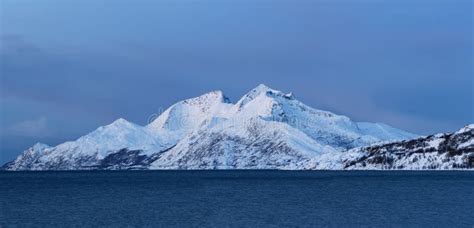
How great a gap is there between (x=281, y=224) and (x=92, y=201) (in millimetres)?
58006

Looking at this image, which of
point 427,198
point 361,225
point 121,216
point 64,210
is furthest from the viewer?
point 427,198

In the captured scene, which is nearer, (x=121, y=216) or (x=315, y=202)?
(x=121, y=216)

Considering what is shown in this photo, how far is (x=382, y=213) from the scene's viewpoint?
118 meters

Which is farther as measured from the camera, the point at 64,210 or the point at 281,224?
the point at 64,210

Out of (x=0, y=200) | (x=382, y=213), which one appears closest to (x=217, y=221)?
(x=382, y=213)

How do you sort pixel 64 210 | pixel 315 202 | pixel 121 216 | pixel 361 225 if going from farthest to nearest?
pixel 315 202
pixel 64 210
pixel 121 216
pixel 361 225

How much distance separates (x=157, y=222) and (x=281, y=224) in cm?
1732

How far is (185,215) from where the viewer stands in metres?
116

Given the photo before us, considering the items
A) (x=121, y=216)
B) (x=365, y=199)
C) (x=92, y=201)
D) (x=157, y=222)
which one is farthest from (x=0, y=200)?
(x=365, y=199)

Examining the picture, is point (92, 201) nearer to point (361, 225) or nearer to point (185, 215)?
point (185, 215)

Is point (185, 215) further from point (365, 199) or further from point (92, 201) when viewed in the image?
point (365, 199)

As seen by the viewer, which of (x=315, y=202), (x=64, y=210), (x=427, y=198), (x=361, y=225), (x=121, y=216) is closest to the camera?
(x=361, y=225)

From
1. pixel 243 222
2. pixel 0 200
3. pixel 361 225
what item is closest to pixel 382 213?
pixel 361 225

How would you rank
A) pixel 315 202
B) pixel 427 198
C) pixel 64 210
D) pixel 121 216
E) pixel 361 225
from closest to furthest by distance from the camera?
pixel 361 225, pixel 121 216, pixel 64 210, pixel 315 202, pixel 427 198
